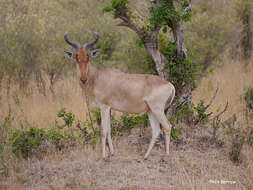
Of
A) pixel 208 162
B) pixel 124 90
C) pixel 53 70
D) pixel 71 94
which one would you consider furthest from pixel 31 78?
pixel 208 162

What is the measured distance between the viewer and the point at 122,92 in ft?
23.0

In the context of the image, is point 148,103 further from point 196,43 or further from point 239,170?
point 196,43

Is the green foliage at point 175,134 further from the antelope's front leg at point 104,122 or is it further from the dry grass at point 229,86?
the dry grass at point 229,86

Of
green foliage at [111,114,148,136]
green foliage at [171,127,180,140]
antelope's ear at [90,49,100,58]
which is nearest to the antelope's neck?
antelope's ear at [90,49,100,58]

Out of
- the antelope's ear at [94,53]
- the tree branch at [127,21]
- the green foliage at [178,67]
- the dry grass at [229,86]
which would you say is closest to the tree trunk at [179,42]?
the green foliage at [178,67]

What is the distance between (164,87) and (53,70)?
740 centimetres

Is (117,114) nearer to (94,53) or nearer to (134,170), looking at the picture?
(94,53)

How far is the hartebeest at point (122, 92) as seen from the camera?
691 cm

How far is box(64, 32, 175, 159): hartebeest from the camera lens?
6.91 metres

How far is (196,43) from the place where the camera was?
13.1 m

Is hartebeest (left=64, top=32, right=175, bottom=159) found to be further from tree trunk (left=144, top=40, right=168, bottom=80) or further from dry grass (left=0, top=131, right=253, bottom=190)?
tree trunk (left=144, top=40, right=168, bottom=80)

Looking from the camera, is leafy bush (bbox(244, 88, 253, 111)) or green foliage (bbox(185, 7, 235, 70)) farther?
green foliage (bbox(185, 7, 235, 70))

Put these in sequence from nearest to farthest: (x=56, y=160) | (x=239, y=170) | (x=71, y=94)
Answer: (x=239, y=170)
(x=56, y=160)
(x=71, y=94)

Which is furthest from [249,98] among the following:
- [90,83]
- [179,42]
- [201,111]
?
[90,83]
